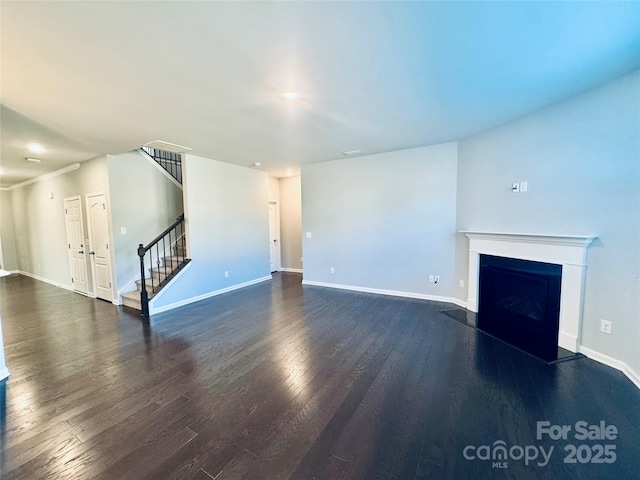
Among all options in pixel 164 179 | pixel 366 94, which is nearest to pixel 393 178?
pixel 366 94

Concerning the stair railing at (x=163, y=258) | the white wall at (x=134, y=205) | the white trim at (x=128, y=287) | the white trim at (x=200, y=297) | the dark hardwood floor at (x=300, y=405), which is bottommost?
the dark hardwood floor at (x=300, y=405)

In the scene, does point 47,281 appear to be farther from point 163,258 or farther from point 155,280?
point 155,280

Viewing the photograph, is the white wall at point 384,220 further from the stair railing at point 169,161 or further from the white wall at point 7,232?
the white wall at point 7,232

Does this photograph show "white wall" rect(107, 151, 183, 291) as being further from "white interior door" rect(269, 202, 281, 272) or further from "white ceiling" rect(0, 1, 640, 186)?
"white interior door" rect(269, 202, 281, 272)

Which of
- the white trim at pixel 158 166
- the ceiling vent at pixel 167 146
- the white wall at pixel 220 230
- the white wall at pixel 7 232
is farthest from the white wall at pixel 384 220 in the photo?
the white wall at pixel 7 232

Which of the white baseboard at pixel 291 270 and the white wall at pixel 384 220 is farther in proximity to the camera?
the white baseboard at pixel 291 270

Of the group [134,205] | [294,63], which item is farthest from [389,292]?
[134,205]

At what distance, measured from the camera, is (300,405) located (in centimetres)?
203

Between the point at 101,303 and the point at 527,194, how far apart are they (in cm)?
722

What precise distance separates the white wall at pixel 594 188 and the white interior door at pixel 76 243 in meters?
7.74

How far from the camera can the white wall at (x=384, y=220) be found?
4.47 metres

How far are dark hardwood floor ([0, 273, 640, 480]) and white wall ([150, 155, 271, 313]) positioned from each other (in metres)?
1.43

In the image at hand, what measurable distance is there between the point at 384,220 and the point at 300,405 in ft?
12.1

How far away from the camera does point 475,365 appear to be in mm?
2557
